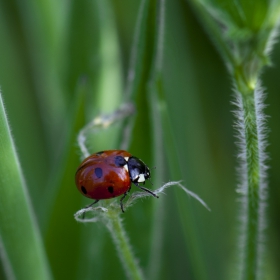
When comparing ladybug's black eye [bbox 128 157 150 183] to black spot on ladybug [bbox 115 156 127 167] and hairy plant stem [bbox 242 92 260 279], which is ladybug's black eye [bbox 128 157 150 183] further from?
hairy plant stem [bbox 242 92 260 279]

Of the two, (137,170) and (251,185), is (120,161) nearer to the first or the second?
(137,170)

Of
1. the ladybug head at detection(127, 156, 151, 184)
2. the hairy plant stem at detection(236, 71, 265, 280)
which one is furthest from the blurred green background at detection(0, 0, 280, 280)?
the hairy plant stem at detection(236, 71, 265, 280)

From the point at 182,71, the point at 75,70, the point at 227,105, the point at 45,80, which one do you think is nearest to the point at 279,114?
the point at 227,105

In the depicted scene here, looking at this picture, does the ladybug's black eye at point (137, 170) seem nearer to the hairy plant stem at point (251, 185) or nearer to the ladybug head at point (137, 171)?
the ladybug head at point (137, 171)

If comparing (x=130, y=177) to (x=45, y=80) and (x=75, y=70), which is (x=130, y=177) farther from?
(x=45, y=80)

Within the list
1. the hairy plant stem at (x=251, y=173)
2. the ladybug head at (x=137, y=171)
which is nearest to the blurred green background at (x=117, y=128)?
the ladybug head at (x=137, y=171)

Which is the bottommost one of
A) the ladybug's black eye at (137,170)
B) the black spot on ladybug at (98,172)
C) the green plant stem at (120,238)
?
the green plant stem at (120,238)

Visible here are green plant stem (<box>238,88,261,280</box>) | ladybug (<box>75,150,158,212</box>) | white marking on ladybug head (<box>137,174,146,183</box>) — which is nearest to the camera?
green plant stem (<box>238,88,261,280</box>)
